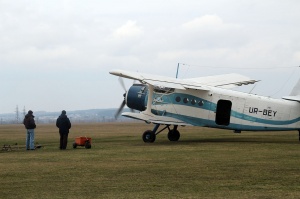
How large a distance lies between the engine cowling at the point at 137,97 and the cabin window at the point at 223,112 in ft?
13.6

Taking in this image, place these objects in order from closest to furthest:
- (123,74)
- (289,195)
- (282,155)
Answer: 1. (289,195)
2. (282,155)
3. (123,74)

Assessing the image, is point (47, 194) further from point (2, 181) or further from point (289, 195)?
point (289, 195)

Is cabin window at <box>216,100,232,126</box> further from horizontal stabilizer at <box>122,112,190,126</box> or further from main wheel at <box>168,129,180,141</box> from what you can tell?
main wheel at <box>168,129,180,141</box>

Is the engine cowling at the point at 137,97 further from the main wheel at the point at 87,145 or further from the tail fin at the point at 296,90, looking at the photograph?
the tail fin at the point at 296,90

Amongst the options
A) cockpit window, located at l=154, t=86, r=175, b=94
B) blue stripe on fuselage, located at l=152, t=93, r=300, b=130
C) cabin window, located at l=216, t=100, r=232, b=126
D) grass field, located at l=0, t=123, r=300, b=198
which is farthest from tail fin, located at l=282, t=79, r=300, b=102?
cockpit window, located at l=154, t=86, r=175, b=94

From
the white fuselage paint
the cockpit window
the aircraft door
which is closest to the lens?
the white fuselage paint

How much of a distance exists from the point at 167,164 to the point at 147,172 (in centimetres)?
187

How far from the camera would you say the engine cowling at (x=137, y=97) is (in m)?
29.7

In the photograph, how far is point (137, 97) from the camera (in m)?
29.9

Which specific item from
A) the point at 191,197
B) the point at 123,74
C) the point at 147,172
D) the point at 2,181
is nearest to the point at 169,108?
the point at 123,74

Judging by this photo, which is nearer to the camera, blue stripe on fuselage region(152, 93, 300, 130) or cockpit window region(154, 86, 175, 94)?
blue stripe on fuselage region(152, 93, 300, 130)

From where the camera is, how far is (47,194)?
38.2 ft

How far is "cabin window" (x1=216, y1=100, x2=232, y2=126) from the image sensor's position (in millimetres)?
27312

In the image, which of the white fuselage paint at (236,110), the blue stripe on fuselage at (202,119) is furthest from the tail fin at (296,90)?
the blue stripe on fuselage at (202,119)
